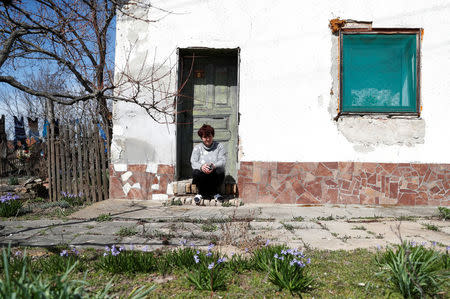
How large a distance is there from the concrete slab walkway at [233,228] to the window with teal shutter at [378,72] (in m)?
1.82

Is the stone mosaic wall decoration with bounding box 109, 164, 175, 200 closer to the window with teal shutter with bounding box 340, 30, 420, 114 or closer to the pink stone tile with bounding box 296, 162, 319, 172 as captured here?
the pink stone tile with bounding box 296, 162, 319, 172

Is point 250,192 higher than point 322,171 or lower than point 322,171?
lower

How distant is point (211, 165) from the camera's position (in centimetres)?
486

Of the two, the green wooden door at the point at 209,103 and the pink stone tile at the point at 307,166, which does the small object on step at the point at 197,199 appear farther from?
the pink stone tile at the point at 307,166

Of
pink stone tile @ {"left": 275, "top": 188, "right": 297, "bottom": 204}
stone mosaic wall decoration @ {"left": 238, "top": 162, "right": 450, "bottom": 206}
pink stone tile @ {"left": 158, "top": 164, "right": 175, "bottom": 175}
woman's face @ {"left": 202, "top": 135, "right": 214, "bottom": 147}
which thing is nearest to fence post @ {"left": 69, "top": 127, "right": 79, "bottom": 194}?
pink stone tile @ {"left": 158, "top": 164, "right": 175, "bottom": 175}

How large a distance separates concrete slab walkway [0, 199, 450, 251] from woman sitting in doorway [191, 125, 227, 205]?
434 millimetres

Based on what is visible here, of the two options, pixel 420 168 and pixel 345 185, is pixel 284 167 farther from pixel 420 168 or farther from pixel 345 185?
pixel 420 168

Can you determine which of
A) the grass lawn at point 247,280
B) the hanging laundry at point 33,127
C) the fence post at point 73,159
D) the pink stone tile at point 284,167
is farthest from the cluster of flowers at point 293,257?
the hanging laundry at point 33,127

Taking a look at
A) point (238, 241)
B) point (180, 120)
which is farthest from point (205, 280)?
point (180, 120)

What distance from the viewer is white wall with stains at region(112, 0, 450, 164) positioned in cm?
505

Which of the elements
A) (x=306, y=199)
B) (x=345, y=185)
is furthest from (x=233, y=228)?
(x=345, y=185)

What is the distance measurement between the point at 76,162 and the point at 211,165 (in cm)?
252

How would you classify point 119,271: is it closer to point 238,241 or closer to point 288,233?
point 238,241

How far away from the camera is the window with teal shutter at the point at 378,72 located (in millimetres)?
5129
